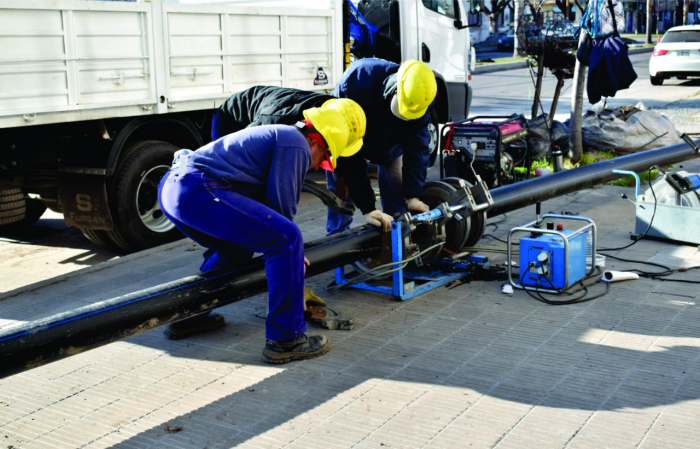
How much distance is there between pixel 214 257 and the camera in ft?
16.0

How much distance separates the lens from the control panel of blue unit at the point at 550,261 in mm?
5318

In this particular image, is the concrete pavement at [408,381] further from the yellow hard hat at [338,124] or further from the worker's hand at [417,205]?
the yellow hard hat at [338,124]

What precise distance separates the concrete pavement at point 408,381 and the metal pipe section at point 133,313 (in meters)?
0.39

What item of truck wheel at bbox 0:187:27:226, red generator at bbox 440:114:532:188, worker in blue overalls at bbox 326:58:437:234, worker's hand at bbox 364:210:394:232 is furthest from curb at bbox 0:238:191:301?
red generator at bbox 440:114:532:188

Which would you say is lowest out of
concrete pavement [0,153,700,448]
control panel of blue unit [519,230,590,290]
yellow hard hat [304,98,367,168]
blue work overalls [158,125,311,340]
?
concrete pavement [0,153,700,448]

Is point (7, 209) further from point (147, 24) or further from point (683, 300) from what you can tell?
point (683, 300)

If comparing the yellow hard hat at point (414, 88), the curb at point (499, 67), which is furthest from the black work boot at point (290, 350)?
the curb at point (499, 67)

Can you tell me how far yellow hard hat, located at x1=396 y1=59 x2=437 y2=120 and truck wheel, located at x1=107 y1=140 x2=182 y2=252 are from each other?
110 inches

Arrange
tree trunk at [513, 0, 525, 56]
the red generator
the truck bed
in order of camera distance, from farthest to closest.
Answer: tree trunk at [513, 0, 525, 56] < the red generator < the truck bed

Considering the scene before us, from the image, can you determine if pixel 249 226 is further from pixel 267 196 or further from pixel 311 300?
pixel 311 300

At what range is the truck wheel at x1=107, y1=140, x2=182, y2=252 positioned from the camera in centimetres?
692

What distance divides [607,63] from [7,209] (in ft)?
22.2

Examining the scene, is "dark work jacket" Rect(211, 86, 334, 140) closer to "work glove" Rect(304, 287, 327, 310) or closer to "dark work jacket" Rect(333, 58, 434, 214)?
"dark work jacket" Rect(333, 58, 434, 214)

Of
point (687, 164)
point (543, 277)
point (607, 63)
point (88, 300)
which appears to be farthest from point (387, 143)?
point (687, 164)
